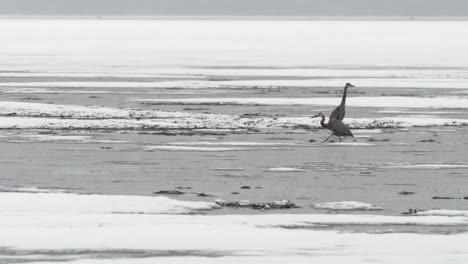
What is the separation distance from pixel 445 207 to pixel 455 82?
68.0 feet

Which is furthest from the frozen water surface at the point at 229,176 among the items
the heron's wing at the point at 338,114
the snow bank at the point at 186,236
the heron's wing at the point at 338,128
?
the heron's wing at the point at 338,114

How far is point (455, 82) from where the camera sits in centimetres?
3167

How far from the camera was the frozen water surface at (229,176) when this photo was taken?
9.42 m

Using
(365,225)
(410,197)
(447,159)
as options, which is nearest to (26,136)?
(447,159)

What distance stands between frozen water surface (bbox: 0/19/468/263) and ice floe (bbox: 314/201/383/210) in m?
0.03

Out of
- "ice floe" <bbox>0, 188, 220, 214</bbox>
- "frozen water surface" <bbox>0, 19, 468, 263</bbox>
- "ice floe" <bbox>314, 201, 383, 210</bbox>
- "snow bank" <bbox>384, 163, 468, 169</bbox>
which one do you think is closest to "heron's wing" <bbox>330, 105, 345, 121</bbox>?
"frozen water surface" <bbox>0, 19, 468, 263</bbox>

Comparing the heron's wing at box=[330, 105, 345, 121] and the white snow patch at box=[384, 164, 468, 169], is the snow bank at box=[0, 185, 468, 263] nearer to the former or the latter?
the white snow patch at box=[384, 164, 468, 169]

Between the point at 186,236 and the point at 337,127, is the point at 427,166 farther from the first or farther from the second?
the point at 186,236

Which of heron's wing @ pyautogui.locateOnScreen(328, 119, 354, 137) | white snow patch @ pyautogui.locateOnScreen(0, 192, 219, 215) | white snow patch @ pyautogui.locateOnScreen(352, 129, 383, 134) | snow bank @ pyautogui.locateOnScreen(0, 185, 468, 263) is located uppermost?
heron's wing @ pyautogui.locateOnScreen(328, 119, 354, 137)

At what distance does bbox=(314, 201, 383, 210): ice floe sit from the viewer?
11250 mm

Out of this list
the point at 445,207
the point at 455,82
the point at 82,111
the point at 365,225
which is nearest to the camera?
the point at 365,225

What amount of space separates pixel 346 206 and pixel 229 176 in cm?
250

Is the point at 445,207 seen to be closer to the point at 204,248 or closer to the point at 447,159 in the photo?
the point at 204,248

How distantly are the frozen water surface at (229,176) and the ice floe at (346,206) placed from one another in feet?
0.09
